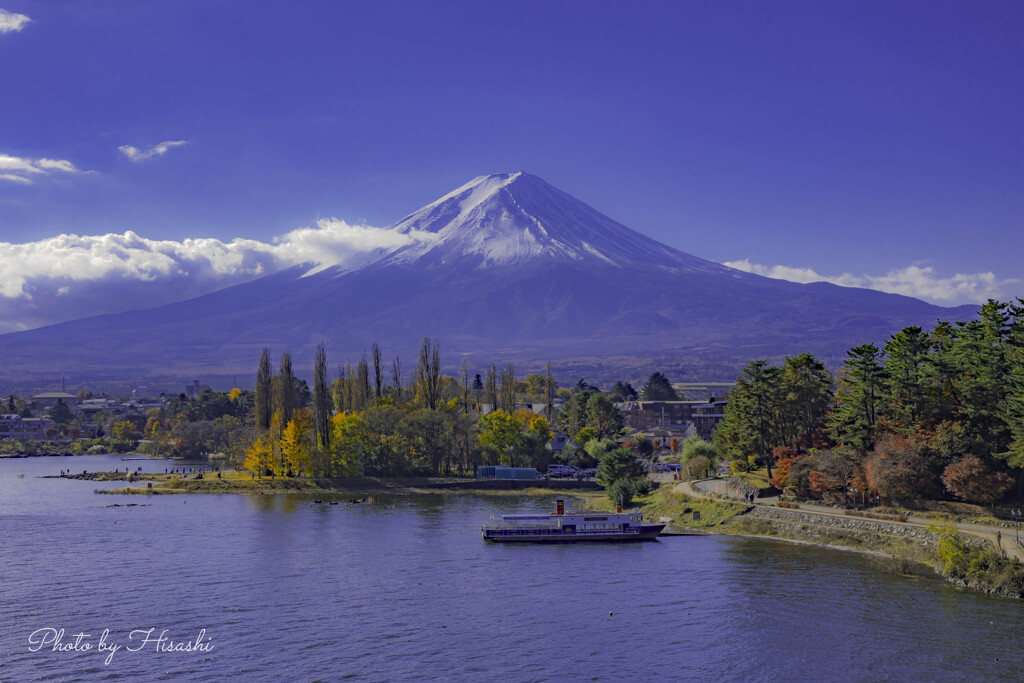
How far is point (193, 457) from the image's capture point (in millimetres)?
161000

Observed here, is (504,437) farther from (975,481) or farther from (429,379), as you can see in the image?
(975,481)

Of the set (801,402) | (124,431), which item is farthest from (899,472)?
(124,431)

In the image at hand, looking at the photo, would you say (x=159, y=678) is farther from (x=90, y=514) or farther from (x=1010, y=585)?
(x=90, y=514)

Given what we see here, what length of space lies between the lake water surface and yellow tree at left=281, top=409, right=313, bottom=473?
35618 millimetres

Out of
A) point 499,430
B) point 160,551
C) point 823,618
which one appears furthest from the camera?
point 499,430

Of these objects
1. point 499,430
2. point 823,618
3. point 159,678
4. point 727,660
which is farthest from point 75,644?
point 499,430

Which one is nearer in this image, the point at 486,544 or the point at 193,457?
the point at 486,544

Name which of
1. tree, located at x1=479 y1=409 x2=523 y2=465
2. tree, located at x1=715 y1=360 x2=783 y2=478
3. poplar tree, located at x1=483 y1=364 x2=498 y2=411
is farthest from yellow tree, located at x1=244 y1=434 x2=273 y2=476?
tree, located at x1=715 y1=360 x2=783 y2=478

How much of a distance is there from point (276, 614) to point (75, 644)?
371 inches

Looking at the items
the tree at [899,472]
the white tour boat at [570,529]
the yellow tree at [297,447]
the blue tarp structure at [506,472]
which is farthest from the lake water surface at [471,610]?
the blue tarp structure at [506,472]

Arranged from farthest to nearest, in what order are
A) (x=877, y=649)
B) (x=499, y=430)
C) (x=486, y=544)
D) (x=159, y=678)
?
(x=499, y=430), (x=486, y=544), (x=877, y=649), (x=159, y=678)

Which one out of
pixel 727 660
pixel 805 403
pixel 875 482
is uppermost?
pixel 805 403

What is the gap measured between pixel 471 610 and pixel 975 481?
3655cm

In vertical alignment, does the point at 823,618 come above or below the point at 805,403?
below
